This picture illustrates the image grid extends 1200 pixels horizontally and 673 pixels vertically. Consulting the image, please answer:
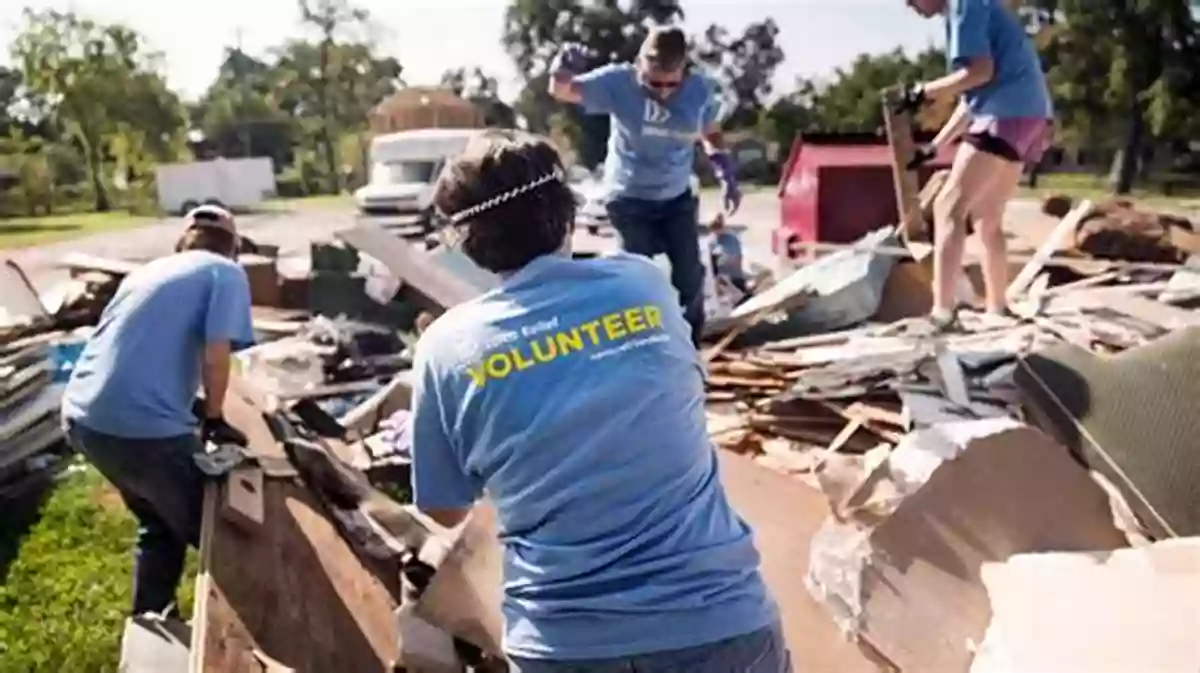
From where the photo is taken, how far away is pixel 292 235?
19.2 m

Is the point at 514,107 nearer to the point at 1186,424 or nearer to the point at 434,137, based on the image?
the point at 434,137

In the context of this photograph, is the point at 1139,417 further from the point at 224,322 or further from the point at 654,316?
the point at 224,322

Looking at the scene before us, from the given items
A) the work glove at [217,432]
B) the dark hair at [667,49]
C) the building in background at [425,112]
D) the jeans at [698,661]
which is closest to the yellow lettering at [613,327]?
the jeans at [698,661]

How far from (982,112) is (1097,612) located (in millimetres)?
2802

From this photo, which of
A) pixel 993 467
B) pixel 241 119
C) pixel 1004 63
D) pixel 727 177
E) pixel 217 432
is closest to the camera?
pixel 993 467

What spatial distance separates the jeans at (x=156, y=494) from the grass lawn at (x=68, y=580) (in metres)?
0.44

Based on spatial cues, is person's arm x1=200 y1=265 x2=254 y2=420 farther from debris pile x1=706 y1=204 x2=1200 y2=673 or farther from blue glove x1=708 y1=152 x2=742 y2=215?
blue glove x1=708 y1=152 x2=742 y2=215

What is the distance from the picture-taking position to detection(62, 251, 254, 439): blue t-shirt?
3.65m

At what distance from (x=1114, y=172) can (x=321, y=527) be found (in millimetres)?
27903

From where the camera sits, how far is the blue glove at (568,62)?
4973 millimetres

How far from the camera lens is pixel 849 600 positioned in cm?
302

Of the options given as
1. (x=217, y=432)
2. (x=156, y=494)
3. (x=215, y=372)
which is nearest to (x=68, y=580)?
(x=217, y=432)

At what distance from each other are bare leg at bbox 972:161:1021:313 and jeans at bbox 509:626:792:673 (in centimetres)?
325

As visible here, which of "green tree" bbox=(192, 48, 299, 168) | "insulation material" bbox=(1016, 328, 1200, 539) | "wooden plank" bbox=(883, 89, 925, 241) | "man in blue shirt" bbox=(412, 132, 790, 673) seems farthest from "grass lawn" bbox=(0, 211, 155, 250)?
"man in blue shirt" bbox=(412, 132, 790, 673)
